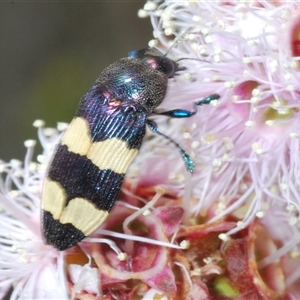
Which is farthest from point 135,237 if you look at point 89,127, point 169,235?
point 89,127

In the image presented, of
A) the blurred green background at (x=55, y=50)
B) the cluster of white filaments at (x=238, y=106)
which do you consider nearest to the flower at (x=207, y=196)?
the cluster of white filaments at (x=238, y=106)

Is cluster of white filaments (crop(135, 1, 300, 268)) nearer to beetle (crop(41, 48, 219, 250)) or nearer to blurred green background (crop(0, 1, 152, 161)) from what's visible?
beetle (crop(41, 48, 219, 250))

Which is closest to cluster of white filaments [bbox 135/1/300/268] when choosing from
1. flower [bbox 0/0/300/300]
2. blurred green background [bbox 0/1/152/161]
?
flower [bbox 0/0/300/300]

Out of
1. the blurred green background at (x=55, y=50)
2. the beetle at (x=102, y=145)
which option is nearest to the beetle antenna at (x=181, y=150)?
the beetle at (x=102, y=145)

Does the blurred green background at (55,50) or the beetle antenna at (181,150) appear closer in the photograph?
the beetle antenna at (181,150)

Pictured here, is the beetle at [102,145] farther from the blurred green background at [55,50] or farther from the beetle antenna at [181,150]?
the blurred green background at [55,50]

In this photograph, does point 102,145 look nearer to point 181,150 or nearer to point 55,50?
point 181,150
